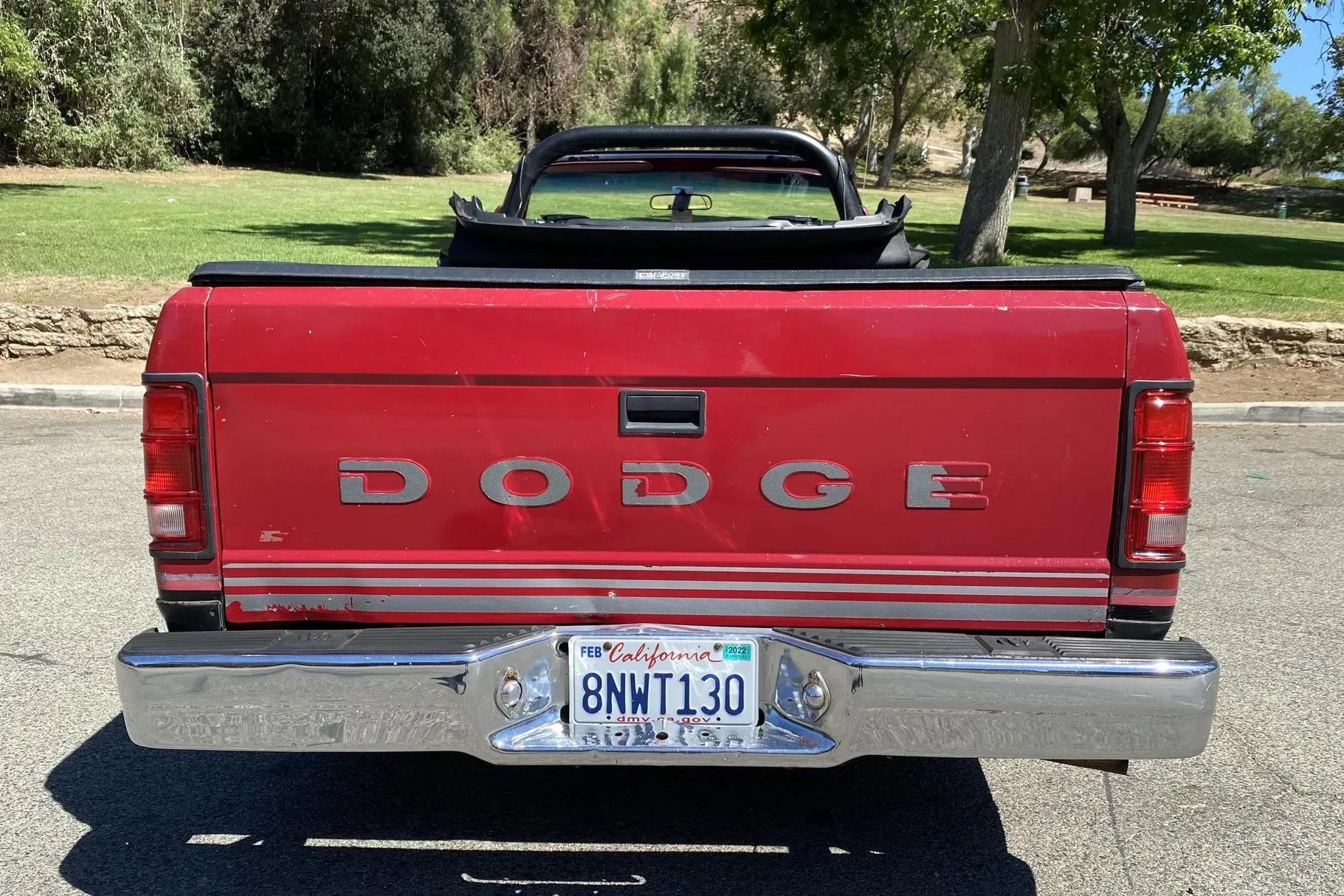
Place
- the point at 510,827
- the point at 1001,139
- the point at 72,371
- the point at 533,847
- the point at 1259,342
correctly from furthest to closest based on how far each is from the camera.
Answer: the point at 1001,139 < the point at 1259,342 < the point at 72,371 < the point at 510,827 < the point at 533,847

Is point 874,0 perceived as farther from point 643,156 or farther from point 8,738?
point 8,738

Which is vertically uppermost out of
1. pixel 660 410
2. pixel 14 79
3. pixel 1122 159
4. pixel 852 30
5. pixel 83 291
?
pixel 14 79

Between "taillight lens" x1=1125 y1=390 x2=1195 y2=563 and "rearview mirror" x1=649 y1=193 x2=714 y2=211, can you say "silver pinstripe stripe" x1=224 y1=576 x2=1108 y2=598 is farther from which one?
"rearview mirror" x1=649 y1=193 x2=714 y2=211

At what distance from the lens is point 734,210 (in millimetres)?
4879

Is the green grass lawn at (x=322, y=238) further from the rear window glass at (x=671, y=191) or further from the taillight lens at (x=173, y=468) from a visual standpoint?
the taillight lens at (x=173, y=468)

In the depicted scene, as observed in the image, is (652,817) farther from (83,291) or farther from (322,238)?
(322,238)

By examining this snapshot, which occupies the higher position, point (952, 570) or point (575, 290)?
point (575, 290)

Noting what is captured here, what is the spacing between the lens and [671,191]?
495 centimetres

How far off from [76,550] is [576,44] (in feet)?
126

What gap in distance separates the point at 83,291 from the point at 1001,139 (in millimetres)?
11020

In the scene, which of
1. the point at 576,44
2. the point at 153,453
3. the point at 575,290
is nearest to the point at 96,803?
the point at 153,453

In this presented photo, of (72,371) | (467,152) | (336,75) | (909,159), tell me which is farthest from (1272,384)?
(909,159)

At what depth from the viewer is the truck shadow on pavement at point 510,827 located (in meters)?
3.03

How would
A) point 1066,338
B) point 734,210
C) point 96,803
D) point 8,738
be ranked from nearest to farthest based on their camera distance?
point 1066,338, point 96,803, point 8,738, point 734,210
